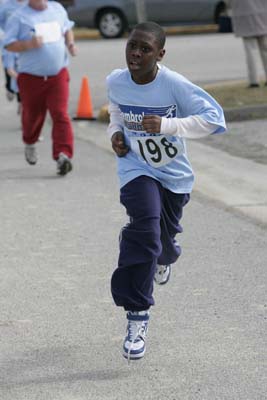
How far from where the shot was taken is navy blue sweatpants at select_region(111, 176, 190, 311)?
17.9ft

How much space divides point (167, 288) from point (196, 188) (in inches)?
125

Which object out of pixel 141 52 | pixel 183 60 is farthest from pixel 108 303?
→ pixel 183 60

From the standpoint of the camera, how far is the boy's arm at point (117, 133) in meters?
5.70

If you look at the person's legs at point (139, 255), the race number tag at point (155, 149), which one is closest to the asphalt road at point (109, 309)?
the person's legs at point (139, 255)

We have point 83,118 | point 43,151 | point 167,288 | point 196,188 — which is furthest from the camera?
point 83,118

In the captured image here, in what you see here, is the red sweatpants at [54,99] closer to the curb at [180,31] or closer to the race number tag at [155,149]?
the race number tag at [155,149]

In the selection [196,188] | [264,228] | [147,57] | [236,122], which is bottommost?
[236,122]

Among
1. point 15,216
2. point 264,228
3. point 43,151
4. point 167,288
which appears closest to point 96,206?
point 15,216

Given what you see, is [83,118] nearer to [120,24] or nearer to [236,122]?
[236,122]

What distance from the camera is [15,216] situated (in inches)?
358

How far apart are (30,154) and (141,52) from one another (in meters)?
6.09

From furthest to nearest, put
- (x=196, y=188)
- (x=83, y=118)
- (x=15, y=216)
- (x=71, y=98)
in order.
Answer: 1. (x=71, y=98)
2. (x=83, y=118)
3. (x=196, y=188)
4. (x=15, y=216)

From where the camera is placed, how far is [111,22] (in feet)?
93.6

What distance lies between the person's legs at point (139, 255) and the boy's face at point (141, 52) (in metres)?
0.56
